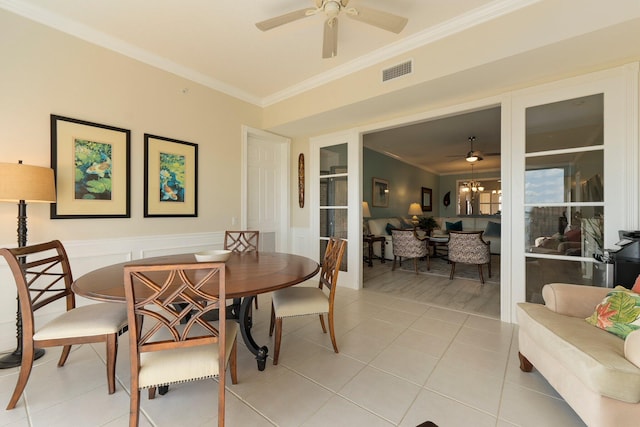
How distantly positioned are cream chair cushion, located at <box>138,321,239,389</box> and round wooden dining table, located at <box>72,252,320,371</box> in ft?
1.02

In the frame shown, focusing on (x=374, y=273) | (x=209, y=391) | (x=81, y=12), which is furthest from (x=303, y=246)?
(x=81, y=12)

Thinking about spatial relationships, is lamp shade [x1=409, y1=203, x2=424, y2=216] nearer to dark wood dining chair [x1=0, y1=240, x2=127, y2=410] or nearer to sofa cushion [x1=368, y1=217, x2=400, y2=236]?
sofa cushion [x1=368, y1=217, x2=400, y2=236]

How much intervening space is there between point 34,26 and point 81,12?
0.40 m

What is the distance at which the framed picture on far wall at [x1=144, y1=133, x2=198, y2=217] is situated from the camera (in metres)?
3.00

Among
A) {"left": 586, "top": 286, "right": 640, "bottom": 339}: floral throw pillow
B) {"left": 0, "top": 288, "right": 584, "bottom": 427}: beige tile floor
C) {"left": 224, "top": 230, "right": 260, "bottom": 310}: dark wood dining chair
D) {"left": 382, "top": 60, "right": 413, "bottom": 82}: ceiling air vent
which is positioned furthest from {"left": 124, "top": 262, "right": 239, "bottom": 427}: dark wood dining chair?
{"left": 382, "top": 60, "right": 413, "bottom": 82}: ceiling air vent

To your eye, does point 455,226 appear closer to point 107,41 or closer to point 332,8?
point 332,8

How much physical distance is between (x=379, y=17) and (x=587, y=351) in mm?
2342

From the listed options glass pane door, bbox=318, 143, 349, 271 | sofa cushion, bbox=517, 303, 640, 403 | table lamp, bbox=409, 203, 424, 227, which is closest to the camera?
sofa cushion, bbox=517, 303, 640, 403

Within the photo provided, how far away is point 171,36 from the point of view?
2654mm

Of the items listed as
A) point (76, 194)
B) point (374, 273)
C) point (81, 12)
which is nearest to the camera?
point (81, 12)

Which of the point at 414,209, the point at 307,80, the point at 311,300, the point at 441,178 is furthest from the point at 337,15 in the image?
the point at 441,178

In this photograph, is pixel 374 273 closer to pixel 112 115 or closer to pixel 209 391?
pixel 209 391

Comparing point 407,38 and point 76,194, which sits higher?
point 407,38

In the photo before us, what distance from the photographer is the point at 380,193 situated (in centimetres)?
689
